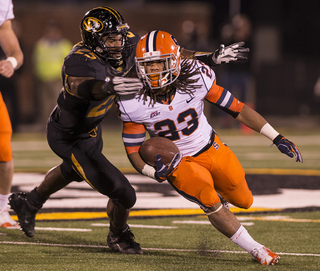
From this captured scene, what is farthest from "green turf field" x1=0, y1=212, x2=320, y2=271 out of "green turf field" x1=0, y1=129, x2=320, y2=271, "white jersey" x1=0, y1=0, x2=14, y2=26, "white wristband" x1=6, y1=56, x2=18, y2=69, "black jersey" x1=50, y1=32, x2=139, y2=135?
"white jersey" x1=0, y1=0, x2=14, y2=26

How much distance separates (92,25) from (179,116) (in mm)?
746

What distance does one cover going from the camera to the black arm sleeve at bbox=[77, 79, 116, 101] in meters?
2.98

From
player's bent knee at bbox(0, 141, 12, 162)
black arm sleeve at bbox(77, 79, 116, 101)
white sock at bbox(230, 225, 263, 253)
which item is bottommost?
white sock at bbox(230, 225, 263, 253)

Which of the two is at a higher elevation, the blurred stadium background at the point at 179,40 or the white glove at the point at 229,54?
the white glove at the point at 229,54

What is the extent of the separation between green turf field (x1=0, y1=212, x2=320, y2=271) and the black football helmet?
1.18m

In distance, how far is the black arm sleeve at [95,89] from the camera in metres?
2.98

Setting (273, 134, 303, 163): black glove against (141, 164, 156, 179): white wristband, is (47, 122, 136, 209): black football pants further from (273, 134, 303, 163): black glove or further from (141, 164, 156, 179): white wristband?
(273, 134, 303, 163): black glove

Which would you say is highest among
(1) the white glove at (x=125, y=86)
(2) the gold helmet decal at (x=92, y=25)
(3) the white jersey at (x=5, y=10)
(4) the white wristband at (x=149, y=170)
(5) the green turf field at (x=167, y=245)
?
(2) the gold helmet decal at (x=92, y=25)

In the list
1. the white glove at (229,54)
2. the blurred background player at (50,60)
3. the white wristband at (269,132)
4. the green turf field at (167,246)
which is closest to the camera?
the green turf field at (167,246)

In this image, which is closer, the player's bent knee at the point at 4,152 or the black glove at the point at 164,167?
the black glove at the point at 164,167

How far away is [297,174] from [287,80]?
8.93 m

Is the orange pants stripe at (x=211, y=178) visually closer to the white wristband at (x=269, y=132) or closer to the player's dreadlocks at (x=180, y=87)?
the white wristband at (x=269, y=132)

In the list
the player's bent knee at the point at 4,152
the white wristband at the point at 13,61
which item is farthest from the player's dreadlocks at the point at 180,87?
the player's bent knee at the point at 4,152

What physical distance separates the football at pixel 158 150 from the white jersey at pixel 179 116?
0.11 metres
